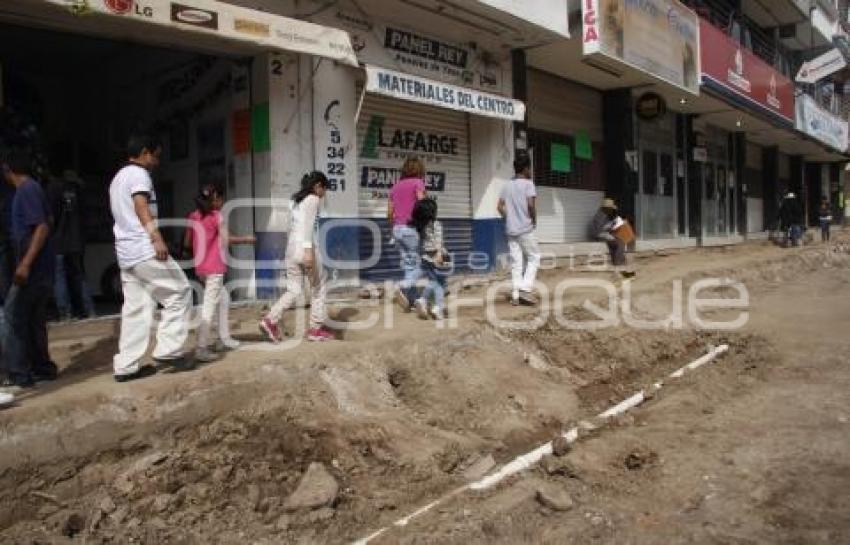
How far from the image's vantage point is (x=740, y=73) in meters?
20.3

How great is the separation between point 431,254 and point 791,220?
1900 cm

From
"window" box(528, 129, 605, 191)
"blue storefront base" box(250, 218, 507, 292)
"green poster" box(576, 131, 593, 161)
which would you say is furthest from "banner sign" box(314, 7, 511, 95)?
"green poster" box(576, 131, 593, 161)

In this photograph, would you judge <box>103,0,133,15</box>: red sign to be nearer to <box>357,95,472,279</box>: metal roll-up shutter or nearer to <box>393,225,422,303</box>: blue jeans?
<box>393,225,422,303</box>: blue jeans

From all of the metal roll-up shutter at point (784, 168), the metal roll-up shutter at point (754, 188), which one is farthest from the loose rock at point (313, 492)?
the metal roll-up shutter at point (784, 168)

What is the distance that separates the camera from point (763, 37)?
27.8 m

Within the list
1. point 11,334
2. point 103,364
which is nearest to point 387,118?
point 103,364

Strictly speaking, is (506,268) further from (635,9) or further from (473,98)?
(635,9)

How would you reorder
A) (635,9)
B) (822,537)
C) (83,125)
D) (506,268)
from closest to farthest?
(822,537) < (83,125) < (506,268) < (635,9)

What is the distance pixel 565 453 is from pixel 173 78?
25.3ft

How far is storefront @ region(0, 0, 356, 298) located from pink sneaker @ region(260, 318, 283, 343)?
2.06 meters

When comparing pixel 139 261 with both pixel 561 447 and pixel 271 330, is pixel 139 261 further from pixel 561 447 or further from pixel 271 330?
pixel 561 447

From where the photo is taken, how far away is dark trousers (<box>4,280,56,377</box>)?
5449 mm

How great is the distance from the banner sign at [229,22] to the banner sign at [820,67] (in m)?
23.3

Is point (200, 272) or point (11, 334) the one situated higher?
point (200, 272)
